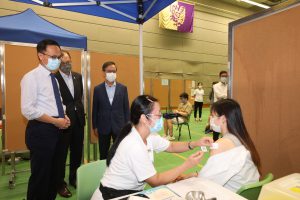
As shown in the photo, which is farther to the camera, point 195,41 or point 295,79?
point 195,41

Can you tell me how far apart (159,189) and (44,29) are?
11.1ft

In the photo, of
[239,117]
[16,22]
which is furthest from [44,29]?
[239,117]

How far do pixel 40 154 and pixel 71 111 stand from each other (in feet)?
2.81

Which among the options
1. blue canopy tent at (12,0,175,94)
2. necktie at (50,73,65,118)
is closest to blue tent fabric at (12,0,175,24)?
blue canopy tent at (12,0,175,94)

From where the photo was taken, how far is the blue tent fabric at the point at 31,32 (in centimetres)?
319

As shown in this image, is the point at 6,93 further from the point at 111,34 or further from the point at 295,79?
the point at 111,34

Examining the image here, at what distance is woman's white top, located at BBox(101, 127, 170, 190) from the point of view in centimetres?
132

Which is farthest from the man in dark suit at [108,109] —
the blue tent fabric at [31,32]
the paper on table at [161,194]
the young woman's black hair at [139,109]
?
the paper on table at [161,194]

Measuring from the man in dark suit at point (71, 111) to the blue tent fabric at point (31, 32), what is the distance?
0.82 m

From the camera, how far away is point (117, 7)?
2893mm

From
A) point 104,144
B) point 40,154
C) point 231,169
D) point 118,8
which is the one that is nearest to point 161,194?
point 231,169

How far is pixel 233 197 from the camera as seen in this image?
3.71 ft

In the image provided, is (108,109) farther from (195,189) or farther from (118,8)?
(195,189)

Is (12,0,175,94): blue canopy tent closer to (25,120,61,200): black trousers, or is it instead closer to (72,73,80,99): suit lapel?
(72,73,80,99): suit lapel
